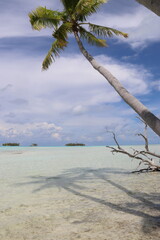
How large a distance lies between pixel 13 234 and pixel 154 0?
15.9 feet

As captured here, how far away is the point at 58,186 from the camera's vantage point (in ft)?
33.4

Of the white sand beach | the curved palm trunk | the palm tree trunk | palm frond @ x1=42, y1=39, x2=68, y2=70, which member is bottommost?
the white sand beach

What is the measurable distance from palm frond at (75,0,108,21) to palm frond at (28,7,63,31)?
787mm

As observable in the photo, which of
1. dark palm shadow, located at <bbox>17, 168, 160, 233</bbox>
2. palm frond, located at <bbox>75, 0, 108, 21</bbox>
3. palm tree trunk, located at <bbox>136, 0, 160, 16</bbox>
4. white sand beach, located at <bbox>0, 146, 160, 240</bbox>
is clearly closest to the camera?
palm tree trunk, located at <bbox>136, 0, 160, 16</bbox>

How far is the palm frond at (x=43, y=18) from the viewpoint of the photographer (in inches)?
420

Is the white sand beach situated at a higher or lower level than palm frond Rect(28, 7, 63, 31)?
lower

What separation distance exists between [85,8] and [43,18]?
70.0 inches

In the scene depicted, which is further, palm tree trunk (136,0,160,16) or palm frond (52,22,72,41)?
palm frond (52,22,72,41)

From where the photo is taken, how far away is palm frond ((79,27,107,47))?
1133cm

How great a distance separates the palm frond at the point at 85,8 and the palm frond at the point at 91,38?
507mm

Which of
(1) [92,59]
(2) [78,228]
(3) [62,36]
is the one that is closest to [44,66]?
(3) [62,36]

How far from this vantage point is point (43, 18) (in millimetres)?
10773

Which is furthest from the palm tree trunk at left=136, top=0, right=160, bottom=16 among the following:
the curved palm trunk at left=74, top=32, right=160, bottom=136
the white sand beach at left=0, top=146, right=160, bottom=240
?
the white sand beach at left=0, top=146, right=160, bottom=240

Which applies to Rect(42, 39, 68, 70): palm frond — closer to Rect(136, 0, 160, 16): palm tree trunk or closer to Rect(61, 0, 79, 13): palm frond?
Rect(61, 0, 79, 13): palm frond
